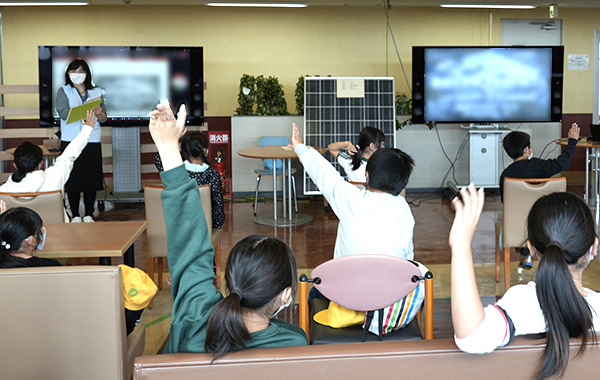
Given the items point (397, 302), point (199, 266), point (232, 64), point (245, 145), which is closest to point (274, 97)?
point (245, 145)

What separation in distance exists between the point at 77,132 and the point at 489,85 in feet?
15.4

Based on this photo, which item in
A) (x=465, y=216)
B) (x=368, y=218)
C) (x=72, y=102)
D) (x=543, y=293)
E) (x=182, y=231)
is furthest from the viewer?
(x=72, y=102)

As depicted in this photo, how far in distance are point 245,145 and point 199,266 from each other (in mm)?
6206

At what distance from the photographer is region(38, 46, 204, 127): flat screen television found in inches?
283

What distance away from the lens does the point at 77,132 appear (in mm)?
5992

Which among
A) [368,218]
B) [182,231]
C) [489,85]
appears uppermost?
[489,85]

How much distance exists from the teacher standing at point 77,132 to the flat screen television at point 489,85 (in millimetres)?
3632

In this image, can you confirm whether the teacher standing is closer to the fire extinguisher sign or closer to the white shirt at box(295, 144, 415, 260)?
the fire extinguisher sign

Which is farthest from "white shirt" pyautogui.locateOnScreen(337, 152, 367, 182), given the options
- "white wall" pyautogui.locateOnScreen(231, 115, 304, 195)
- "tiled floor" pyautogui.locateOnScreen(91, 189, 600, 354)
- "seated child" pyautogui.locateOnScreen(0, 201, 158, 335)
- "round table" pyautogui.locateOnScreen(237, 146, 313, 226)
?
"white wall" pyautogui.locateOnScreen(231, 115, 304, 195)

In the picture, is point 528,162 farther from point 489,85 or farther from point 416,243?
point 489,85

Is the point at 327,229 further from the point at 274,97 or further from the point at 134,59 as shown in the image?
the point at 134,59

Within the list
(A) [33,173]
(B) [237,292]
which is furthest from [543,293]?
(A) [33,173]

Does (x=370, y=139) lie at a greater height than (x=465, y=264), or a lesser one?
greater

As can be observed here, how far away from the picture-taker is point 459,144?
8.18m
